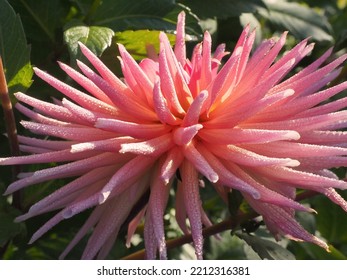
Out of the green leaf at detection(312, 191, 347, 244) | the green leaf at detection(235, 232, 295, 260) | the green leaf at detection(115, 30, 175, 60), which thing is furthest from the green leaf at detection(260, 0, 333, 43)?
the green leaf at detection(235, 232, 295, 260)

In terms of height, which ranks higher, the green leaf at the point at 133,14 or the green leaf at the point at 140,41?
the green leaf at the point at 133,14

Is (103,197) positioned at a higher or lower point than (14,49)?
lower

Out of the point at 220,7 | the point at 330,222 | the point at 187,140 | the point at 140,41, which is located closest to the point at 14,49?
the point at 140,41

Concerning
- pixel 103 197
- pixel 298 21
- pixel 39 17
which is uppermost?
pixel 298 21

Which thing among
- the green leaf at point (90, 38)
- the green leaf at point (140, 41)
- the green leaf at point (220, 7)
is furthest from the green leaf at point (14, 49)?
the green leaf at point (220, 7)

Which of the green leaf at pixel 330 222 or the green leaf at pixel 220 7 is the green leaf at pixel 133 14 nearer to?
the green leaf at pixel 220 7

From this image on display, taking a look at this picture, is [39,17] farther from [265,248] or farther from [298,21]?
[298,21]
